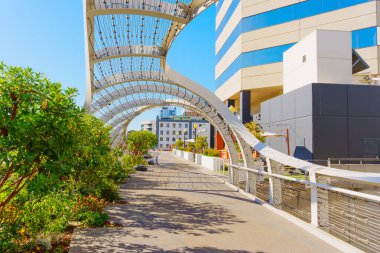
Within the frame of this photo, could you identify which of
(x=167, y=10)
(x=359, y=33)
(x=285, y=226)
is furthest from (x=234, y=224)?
(x=359, y=33)

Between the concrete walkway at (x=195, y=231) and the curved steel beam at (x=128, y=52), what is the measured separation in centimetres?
743

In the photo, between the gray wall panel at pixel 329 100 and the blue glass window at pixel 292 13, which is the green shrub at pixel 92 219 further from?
the blue glass window at pixel 292 13

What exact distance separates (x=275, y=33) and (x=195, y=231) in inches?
1124

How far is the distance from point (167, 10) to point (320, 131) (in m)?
14.2

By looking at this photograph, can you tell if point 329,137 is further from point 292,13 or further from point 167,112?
point 167,112

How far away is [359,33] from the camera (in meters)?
27.4

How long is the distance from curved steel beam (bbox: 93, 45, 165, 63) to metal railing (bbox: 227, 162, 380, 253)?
705 cm

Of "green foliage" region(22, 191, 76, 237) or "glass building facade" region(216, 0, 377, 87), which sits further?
"glass building facade" region(216, 0, 377, 87)

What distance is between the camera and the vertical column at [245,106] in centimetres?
3250

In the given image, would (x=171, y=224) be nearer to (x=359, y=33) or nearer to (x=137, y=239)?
(x=137, y=239)

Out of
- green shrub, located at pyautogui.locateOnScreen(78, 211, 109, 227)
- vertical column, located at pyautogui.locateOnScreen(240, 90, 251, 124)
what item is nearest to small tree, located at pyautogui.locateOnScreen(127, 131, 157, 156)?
vertical column, located at pyautogui.locateOnScreen(240, 90, 251, 124)

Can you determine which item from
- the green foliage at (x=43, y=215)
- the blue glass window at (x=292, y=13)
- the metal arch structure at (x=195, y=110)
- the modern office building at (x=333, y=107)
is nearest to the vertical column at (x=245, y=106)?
the blue glass window at (x=292, y=13)

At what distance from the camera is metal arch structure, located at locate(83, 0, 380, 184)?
11.0 meters

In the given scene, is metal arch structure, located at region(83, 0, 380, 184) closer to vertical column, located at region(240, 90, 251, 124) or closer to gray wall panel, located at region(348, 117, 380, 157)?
gray wall panel, located at region(348, 117, 380, 157)
